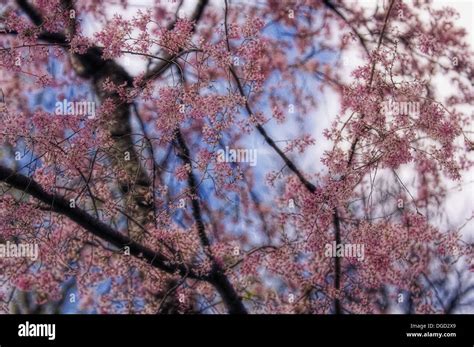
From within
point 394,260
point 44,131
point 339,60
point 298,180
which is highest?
point 339,60

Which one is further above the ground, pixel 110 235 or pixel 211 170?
pixel 211 170

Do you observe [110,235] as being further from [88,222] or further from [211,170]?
[211,170]

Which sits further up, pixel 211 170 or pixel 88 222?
pixel 211 170

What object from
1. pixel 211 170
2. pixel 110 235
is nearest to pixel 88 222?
pixel 110 235

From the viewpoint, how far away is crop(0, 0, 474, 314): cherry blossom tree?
11.1 feet

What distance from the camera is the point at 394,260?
345 centimetres

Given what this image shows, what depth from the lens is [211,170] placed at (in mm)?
3422

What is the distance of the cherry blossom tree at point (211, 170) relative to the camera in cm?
340

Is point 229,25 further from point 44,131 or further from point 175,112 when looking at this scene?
point 44,131

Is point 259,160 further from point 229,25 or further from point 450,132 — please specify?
point 450,132

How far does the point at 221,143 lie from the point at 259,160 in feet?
0.66
